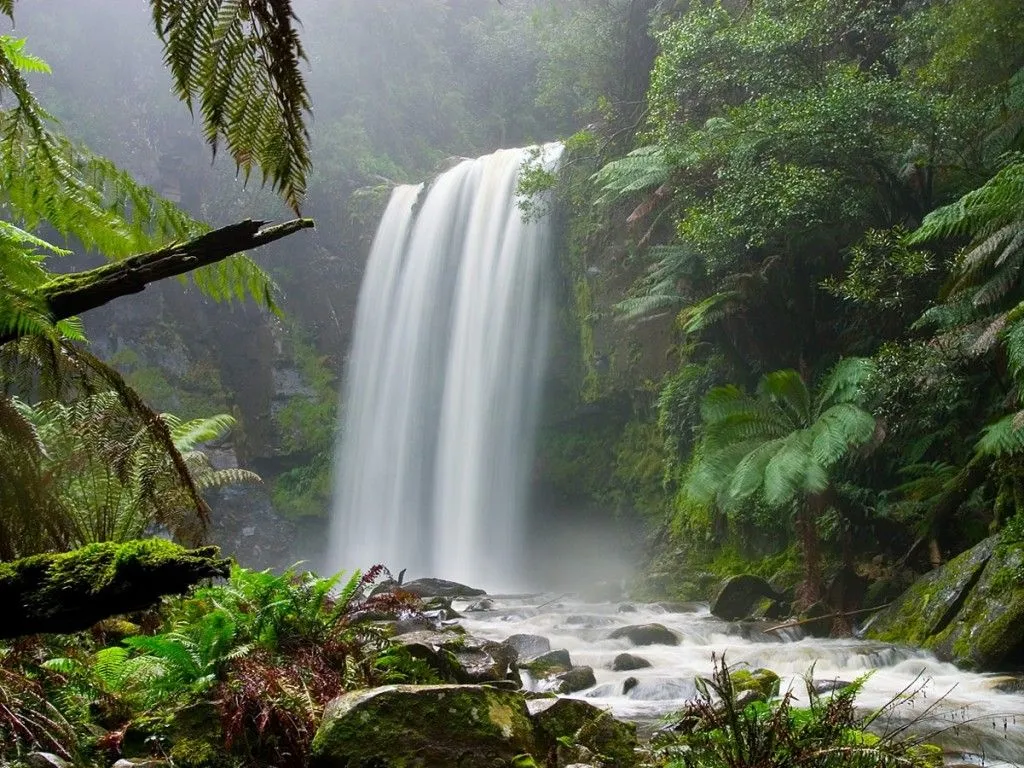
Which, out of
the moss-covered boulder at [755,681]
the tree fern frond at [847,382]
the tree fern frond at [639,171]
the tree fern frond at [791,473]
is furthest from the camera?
the tree fern frond at [639,171]

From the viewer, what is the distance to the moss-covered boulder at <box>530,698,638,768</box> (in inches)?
148

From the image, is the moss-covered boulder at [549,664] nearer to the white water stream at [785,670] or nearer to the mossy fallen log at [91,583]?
the white water stream at [785,670]

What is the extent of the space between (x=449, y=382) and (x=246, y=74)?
62.2 feet

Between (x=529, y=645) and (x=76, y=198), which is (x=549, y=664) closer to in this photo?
(x=529, y=645)

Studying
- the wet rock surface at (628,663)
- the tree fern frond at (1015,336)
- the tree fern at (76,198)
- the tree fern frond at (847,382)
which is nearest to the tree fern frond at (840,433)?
the tree fern frond at (847,382)

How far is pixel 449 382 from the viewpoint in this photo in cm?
2030

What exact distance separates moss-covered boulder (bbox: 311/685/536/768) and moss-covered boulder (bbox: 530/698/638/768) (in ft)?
1.46

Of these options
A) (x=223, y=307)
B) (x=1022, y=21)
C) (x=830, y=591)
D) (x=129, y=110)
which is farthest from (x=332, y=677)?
(x=129, y=110)

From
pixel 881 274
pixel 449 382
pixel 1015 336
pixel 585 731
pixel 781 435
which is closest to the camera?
pixel 585 731

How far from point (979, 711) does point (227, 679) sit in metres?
4.65

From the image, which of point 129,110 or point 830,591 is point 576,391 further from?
point 129,110

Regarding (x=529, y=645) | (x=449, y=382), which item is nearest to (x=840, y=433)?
(x=529, y=645)

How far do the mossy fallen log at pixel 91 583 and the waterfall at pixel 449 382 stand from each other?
17.1 m

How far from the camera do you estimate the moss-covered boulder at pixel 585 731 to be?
12.3 feet
